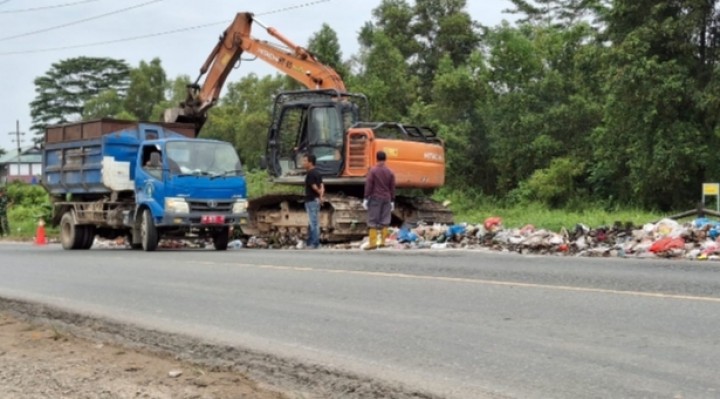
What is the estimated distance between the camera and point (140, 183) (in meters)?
19.4

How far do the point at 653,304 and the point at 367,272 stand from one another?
4.80 meters

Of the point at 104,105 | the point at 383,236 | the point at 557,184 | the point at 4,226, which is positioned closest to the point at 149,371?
the point at 383,236

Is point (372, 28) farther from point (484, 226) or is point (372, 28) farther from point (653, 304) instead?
point (653, 304)

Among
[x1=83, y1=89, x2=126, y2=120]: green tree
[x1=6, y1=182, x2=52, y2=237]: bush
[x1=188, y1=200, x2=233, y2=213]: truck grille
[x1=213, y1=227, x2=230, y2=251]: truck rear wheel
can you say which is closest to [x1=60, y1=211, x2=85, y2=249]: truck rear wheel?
[x1=213, y1=227, x2=230, y2=251]: truck rear wheel

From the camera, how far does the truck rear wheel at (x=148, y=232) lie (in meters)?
19.2

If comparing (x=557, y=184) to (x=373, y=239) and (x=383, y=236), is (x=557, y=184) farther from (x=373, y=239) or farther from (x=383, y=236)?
(x=373, y=239)

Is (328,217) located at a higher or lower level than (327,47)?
lower

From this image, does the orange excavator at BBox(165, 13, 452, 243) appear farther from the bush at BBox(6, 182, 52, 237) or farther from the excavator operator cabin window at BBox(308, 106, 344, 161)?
the bush at BBox(6, 182, 52, 237)

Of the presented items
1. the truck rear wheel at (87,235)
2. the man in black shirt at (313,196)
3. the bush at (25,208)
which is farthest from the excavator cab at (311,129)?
the bush at (25,208)

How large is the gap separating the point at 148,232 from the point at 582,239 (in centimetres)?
915

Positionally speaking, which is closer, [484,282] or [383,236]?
[484,282]

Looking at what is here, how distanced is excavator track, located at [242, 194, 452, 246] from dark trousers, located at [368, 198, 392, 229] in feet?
8.36

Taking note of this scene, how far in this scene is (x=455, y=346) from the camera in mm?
7340

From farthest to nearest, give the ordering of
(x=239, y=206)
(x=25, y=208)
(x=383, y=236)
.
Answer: (x=25, y=208) → (x=239, y=206) → (x=383, y=236)
